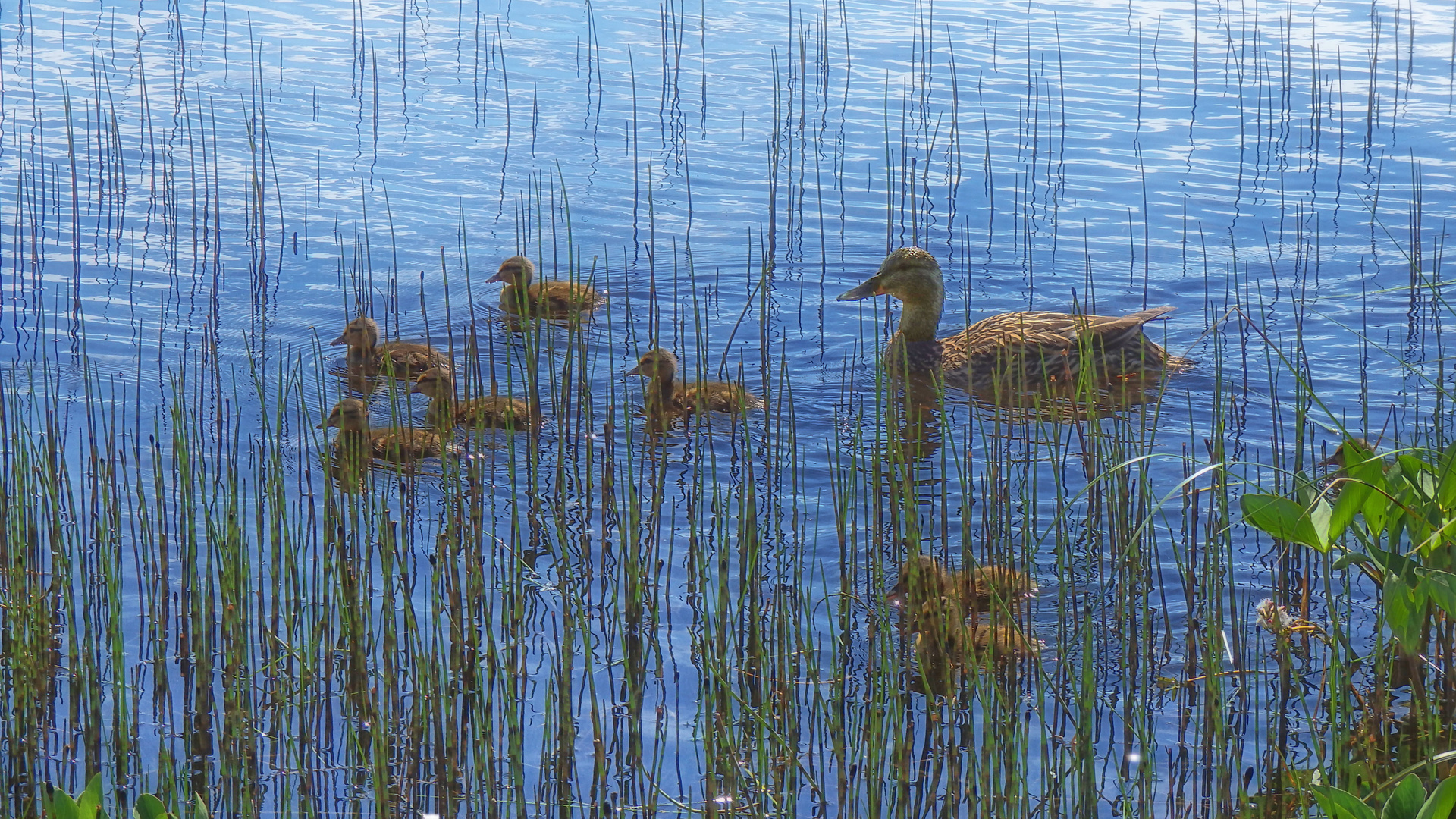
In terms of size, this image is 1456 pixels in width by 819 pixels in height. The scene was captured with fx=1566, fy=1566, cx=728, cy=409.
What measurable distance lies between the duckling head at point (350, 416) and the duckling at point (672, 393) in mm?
959

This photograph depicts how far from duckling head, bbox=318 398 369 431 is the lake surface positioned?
0.40ft

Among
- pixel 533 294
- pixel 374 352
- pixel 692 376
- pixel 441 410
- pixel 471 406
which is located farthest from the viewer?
pixel 533 294

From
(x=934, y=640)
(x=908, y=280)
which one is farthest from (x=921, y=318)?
(x=934, y=640)

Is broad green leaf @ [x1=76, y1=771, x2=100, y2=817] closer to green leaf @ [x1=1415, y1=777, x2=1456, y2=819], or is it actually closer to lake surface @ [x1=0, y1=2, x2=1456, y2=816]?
lake surface @ [x1=0, y1=2, x2=1456, y2=816]

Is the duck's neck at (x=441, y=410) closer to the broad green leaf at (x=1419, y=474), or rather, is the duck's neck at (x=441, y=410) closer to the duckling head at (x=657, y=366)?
the duckling head at (x=657, y=366)

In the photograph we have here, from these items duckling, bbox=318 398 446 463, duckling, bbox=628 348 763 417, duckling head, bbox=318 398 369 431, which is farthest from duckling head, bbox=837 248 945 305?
duckling head, bbox=318 398 369 431

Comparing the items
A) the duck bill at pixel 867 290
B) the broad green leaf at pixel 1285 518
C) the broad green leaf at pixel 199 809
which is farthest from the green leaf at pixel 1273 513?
the duck bill at pixel 867 290

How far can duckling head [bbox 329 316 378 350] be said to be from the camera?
602cm

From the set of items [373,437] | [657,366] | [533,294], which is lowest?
[373,437]

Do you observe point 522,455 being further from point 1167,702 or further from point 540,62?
point 540,62

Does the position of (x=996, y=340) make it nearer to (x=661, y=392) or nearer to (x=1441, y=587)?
(x=661, y=392)

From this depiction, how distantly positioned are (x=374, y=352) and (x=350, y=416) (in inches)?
35.5

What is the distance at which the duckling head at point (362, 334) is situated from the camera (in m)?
6.02

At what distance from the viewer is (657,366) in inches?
219
